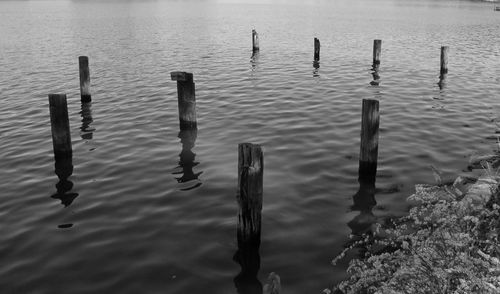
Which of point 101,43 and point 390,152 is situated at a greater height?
point 101,43

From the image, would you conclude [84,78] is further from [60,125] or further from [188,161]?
[188,161]

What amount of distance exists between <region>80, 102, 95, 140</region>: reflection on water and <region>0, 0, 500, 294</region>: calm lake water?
8 centimetres

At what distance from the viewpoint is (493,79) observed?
76.1 ft

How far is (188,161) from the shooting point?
488 inches

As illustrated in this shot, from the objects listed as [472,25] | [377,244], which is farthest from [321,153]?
[472,25]

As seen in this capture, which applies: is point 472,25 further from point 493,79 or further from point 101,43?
point 101,43

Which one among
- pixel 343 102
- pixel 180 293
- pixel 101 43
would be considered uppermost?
pixel 101 43

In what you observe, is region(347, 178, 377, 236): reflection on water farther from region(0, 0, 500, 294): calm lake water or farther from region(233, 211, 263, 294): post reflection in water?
region(233, 211, 263, 294): post reflection in water

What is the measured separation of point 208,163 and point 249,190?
4.97 metres

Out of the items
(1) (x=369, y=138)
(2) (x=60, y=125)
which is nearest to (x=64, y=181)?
(2) (x=60, y=125)

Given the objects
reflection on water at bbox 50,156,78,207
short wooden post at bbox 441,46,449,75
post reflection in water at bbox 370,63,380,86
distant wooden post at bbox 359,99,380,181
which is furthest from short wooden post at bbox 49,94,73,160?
short wooden post at bbox 441,46,449,75

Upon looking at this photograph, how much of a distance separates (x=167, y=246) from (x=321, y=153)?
616cm

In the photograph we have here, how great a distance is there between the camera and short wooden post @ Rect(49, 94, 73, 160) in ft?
39.1

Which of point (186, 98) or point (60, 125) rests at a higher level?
point (186, 98)
